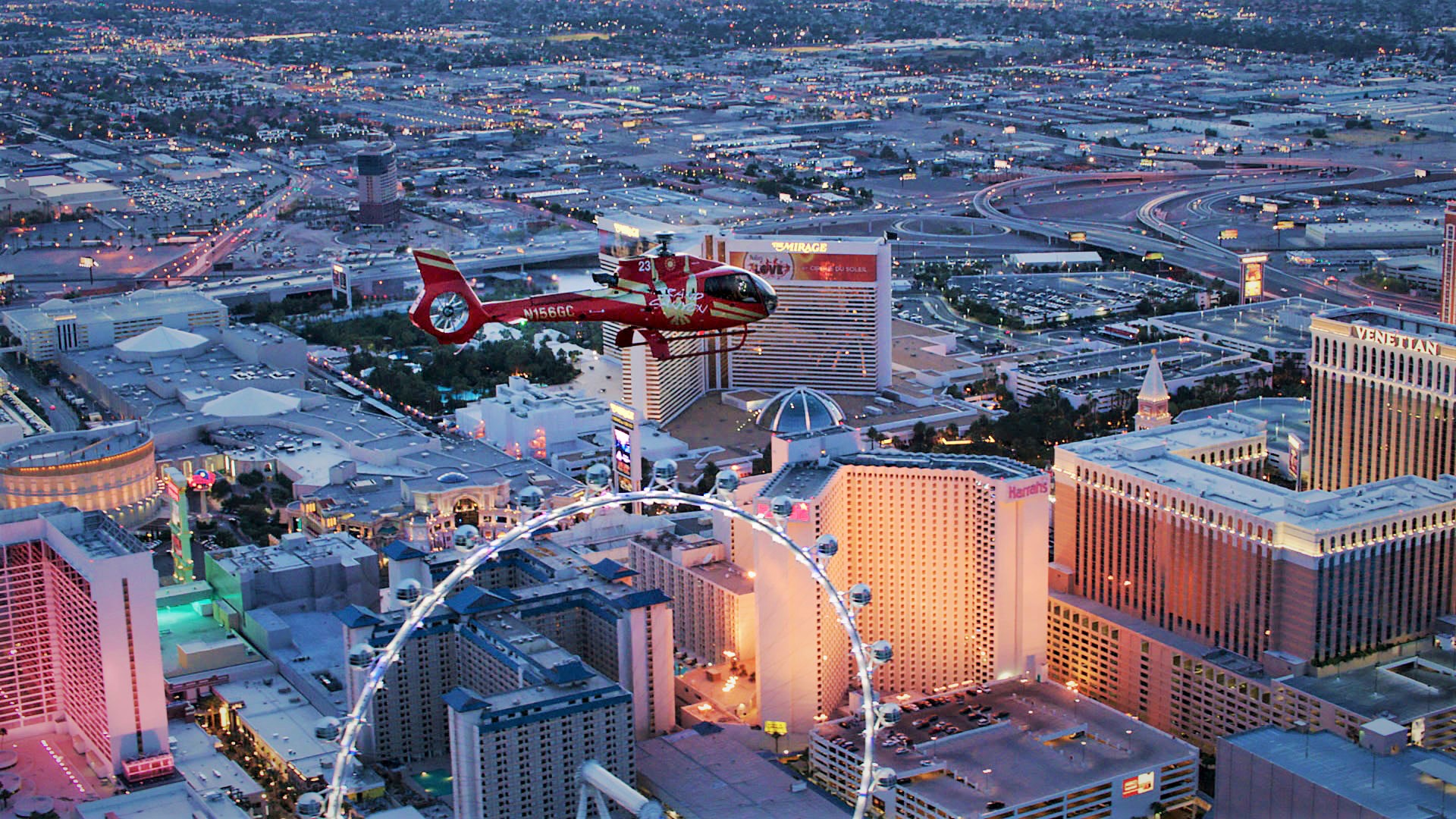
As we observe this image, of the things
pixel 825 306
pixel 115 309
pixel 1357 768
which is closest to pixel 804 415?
pixel 1357 768

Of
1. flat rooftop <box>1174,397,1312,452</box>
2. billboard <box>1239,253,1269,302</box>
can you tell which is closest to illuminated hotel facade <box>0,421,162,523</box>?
flat rooftop <box>1174,397,1312,452</box>

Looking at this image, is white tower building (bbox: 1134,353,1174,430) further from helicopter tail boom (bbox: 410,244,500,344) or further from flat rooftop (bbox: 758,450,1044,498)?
helicopter tail boom (bbox: 410,244,500,344)

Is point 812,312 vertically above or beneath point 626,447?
above

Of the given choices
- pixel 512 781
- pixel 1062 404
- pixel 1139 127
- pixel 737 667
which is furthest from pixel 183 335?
pixel 1139 127

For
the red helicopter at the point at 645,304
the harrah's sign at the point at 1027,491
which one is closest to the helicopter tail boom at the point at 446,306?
the red helicopter at the point at 645,304

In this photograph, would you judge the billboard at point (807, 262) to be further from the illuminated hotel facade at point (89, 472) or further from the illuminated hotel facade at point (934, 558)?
the illuminated hotel facade at point (934, 558)

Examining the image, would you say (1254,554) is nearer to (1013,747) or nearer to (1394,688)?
(1394,688)
